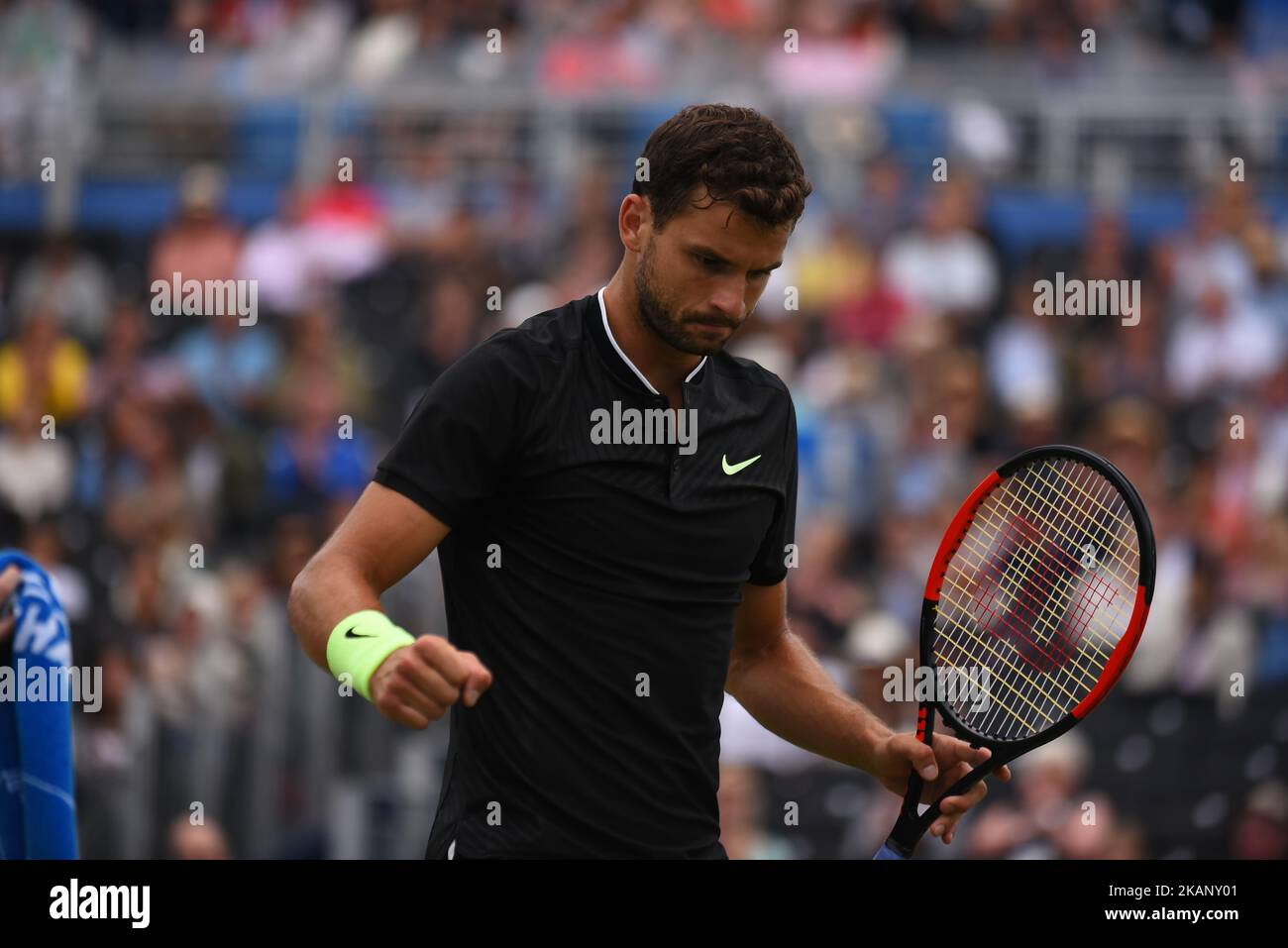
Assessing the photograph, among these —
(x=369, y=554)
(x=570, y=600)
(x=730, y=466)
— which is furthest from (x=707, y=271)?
(x=369, y=554)

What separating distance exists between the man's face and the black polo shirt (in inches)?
5.4

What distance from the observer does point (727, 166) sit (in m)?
3.10

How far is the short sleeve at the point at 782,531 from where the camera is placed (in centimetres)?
340

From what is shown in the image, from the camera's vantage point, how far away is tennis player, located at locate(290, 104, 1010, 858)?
9.97ft

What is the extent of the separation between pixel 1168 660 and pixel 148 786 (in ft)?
12.9

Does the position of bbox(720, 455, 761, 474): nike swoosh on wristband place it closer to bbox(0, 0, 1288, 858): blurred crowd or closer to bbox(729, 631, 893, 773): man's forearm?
bbox(729, 631, 893, 773): man's forearm

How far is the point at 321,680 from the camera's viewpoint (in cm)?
695

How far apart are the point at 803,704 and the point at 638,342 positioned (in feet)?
2.46

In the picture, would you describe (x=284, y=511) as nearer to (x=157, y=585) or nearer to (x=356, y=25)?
(x=157, y=585)

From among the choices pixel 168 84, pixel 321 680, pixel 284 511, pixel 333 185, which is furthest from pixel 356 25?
pixel 321 680

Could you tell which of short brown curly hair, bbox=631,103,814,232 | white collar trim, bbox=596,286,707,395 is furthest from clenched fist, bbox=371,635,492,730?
short brown curly hair, bbox=631,103,814,232

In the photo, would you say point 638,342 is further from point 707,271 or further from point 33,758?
point 33,758

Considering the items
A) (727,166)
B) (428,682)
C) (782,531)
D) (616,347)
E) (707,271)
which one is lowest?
(428,682)
